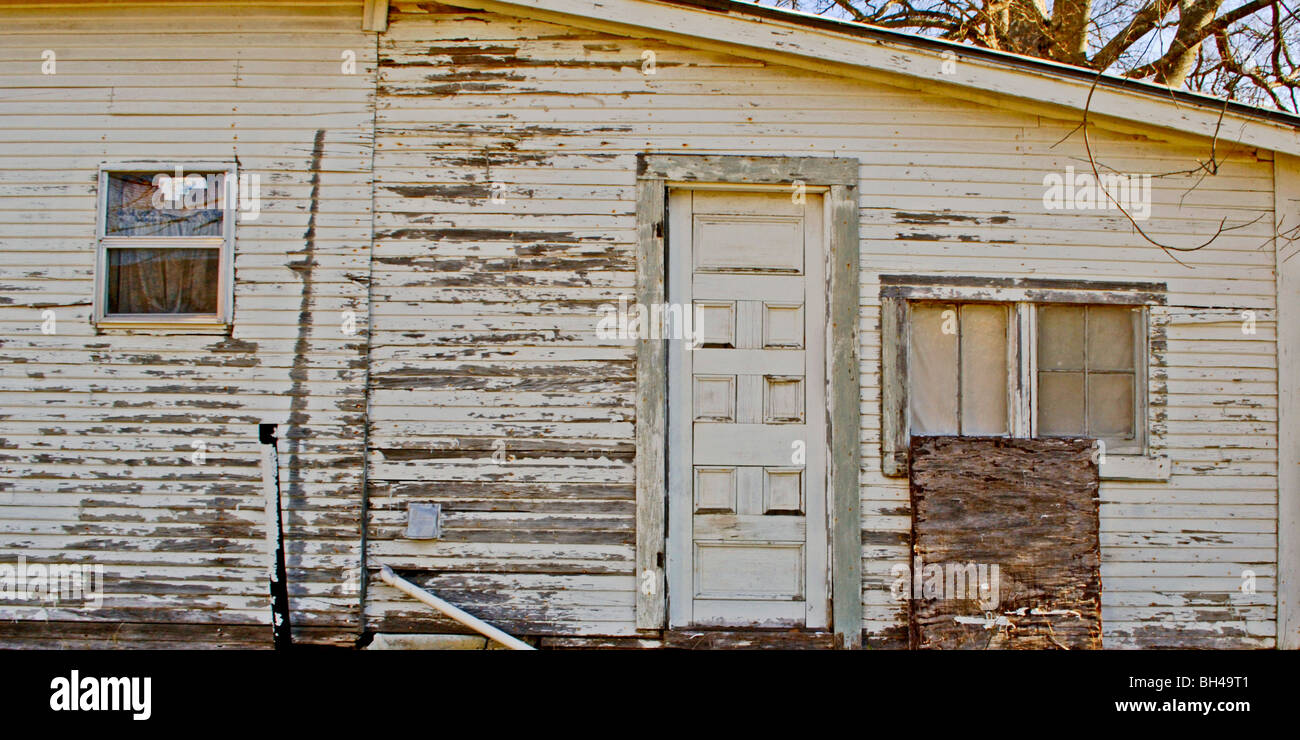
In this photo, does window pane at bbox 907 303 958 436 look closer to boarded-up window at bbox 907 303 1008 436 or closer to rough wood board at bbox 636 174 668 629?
boarded-up window at bbox 907 303 1008 436

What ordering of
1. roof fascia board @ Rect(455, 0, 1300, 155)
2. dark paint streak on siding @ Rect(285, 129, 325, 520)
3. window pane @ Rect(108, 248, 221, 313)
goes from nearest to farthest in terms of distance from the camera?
roof fascia board @ Rect(455, 0, 1300, 155)
dark paint streak on siding @ Rect(285, 129, 325, 520)
window pane @ Rect(108, 248, 221, 313)

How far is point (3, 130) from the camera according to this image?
15.9 feet

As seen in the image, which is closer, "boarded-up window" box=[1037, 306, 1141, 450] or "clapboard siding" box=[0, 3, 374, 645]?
"clapboard siding" box=[0, 3, 374, 645]

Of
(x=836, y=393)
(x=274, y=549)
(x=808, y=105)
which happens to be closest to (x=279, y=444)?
(x=274, y=549)

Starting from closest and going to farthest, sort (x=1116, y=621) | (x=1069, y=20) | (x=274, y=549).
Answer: (x=274, y=549) < (x=1116, y=621) < (x=1069, y=20)

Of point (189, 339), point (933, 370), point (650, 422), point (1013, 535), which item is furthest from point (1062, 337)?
point (189, 339)

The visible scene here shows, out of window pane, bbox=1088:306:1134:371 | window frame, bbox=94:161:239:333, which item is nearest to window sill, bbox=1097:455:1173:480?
window pane, bbox=1088:306:1134:371

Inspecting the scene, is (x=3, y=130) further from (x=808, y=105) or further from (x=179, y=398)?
(x=808, y=105)

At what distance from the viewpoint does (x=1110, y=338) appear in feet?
15.8

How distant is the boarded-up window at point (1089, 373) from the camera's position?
4.79m

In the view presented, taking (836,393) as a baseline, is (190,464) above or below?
below

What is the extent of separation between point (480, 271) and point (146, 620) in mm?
2686

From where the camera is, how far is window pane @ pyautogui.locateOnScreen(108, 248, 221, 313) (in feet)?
15.8

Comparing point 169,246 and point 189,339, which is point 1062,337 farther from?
point 169,246
